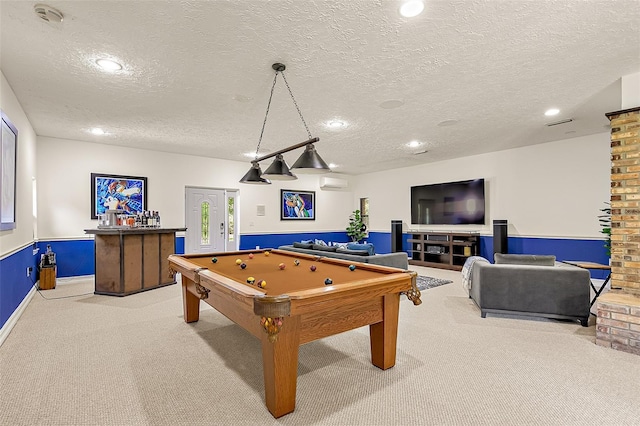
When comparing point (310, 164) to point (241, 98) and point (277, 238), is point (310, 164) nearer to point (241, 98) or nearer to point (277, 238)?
point (241, 98)

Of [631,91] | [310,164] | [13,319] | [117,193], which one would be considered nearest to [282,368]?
[310,164]

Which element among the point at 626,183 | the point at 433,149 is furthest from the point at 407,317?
the point at 433,149

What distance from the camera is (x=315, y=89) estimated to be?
3.46 metres

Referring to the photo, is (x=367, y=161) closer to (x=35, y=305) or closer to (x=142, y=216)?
(x=142, y=216)

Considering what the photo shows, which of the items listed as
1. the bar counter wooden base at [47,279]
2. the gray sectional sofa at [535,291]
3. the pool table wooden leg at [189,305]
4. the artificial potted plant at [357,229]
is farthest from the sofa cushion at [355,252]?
the artificial potted plant at [357,229]

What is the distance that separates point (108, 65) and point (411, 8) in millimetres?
2711

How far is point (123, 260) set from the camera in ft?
15.5

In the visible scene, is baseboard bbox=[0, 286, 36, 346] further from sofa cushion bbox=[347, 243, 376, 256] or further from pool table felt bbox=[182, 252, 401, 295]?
sofa cushion bbox=[347, 243, 376, 256]

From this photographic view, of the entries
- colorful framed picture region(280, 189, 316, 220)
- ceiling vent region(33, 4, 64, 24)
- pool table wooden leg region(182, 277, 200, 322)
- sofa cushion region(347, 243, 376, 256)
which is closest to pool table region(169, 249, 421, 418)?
pool table wooden leg region(182, 277, 200, 322)

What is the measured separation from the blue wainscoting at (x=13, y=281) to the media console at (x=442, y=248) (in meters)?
7.17

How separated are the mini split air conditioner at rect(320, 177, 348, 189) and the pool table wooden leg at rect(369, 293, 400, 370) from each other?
683 cm

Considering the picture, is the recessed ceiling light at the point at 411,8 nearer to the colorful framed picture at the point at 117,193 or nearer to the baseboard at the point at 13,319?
the baseboard at the point at 13,319

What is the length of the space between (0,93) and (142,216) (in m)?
2.74

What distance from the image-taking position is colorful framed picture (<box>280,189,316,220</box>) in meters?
8.59
